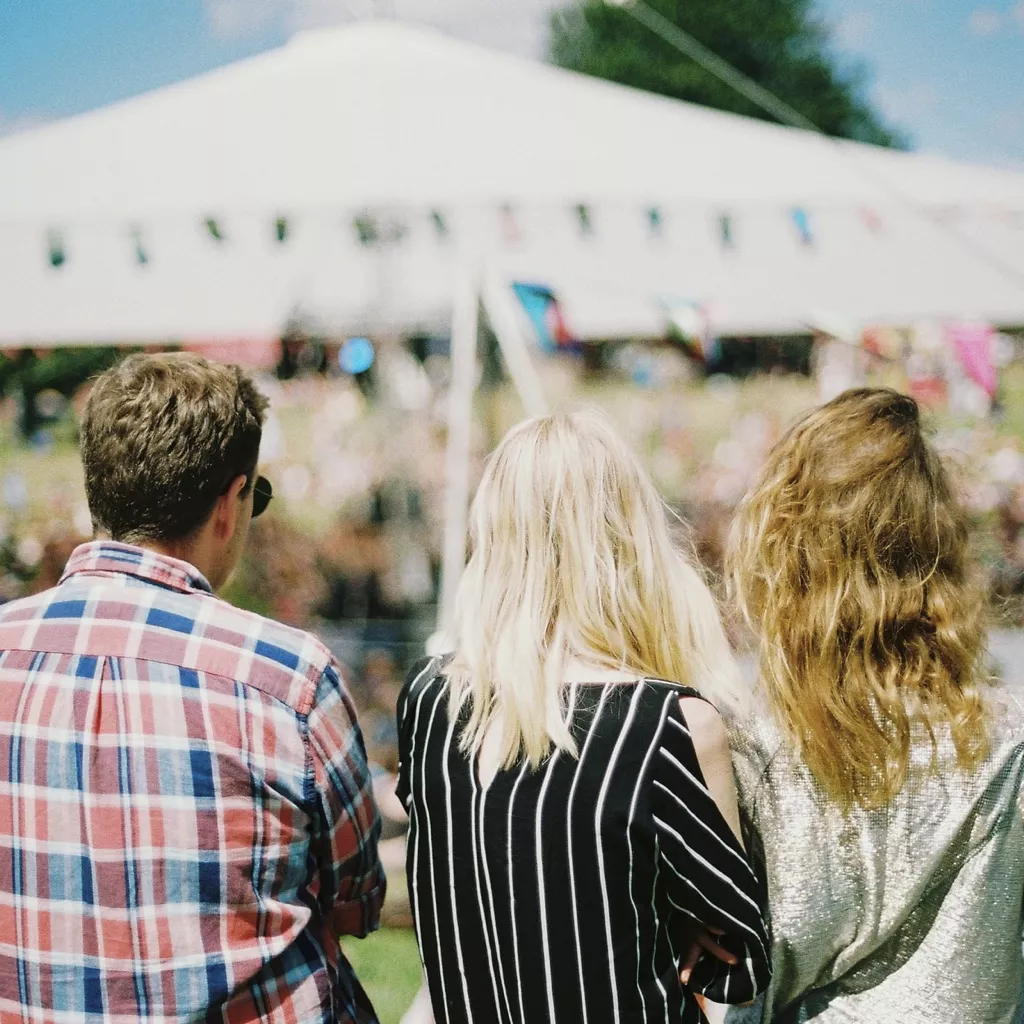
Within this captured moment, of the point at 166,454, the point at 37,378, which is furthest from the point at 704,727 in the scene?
the point at 37,378

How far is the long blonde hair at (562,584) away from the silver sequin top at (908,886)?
21 cm

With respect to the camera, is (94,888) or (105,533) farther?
(105,533)

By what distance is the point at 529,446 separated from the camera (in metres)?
1.26

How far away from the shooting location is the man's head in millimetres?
1207

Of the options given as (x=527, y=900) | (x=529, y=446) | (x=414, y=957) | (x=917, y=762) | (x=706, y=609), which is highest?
(x=529, y=446)

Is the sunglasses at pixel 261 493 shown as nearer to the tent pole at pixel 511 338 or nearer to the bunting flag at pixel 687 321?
the tent pole at pixel 511 338

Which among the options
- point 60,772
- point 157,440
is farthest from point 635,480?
point 60,772


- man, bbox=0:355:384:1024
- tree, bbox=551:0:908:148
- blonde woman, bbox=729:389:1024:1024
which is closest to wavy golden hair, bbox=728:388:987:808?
blonde woman, bbox=729:389:1024:1024

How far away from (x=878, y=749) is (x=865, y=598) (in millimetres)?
184

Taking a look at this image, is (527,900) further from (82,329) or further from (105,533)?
(82,329)

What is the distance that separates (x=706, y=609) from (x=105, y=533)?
0.80 meters

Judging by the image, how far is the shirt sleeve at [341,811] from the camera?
1.16 metres

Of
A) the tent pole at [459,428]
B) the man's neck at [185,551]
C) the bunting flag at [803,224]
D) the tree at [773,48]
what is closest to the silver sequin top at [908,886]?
the man's neck at [185,551]

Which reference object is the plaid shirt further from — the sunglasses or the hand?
the hand
